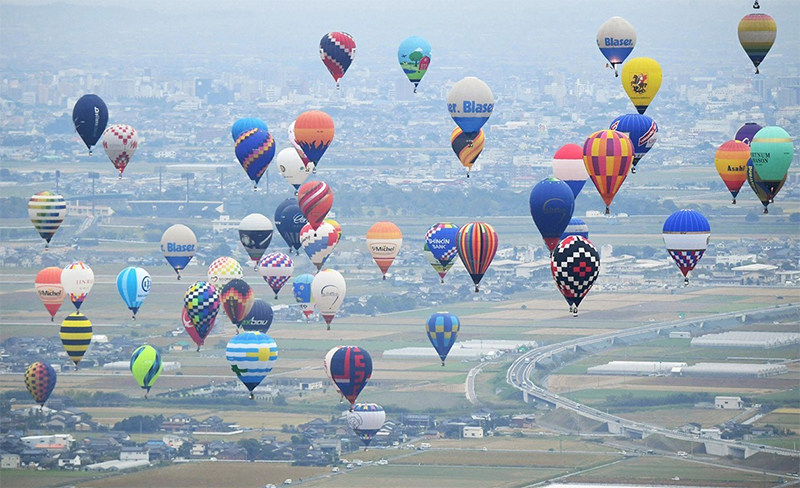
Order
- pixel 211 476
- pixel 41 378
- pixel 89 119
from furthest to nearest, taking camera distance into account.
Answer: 1. pixel 41 378
2. pixel 211 476
3. pixel 89 119

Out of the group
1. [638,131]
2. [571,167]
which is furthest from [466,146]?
[638,131]

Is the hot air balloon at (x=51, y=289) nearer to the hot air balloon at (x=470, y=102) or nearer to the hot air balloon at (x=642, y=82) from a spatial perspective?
the hot air balloon at (x=470, y=102)

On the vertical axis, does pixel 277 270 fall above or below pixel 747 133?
below

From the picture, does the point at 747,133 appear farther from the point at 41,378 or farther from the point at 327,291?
the point at 41,378

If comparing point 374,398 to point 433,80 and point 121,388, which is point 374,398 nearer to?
point 121,388

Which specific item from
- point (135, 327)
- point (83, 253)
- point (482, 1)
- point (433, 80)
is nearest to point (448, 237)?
point (135, 327)

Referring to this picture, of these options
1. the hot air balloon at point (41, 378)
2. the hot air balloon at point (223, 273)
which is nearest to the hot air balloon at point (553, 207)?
the hot air balloon at point (223, 273)

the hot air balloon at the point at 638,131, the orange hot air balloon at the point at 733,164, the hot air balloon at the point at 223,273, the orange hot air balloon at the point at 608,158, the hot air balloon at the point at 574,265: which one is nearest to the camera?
the hot air balloon at the point at 574,265
